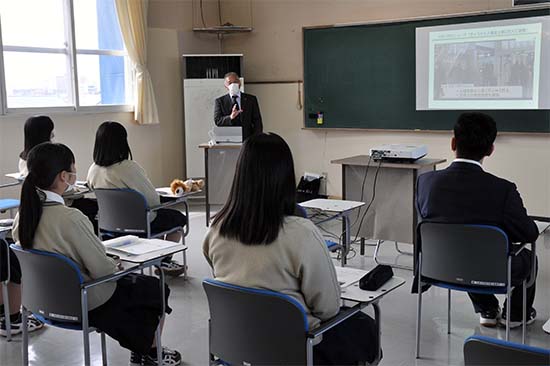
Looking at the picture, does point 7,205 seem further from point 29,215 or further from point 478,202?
point 478,202

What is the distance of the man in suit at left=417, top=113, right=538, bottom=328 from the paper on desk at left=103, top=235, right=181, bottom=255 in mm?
1330

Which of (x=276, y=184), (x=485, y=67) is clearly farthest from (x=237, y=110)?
(x=276, y=184)

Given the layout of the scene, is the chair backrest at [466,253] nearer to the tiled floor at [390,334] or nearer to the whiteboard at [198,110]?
the tiled floor at [390,334]

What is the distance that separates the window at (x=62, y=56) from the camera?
19.3ft

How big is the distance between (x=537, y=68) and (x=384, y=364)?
376 centimetres

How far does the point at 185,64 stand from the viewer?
730 cm

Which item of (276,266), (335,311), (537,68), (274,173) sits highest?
(537,68)

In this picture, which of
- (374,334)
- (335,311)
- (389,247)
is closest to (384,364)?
(374,334)

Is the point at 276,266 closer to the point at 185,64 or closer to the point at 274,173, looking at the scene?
the point at 274,173

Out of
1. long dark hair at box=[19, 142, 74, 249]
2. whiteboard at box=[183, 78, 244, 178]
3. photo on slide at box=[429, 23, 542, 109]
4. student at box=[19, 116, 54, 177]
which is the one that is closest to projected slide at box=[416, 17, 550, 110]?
photo on slide at box=[429, 23, 542, 109]

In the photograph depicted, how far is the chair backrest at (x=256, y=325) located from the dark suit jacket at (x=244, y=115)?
448cm

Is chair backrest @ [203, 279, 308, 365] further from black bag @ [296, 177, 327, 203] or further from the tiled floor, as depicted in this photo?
black bag @ [296, 177, 327, 203]

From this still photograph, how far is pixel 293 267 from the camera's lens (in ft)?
6.28

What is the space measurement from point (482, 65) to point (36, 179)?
474cm
